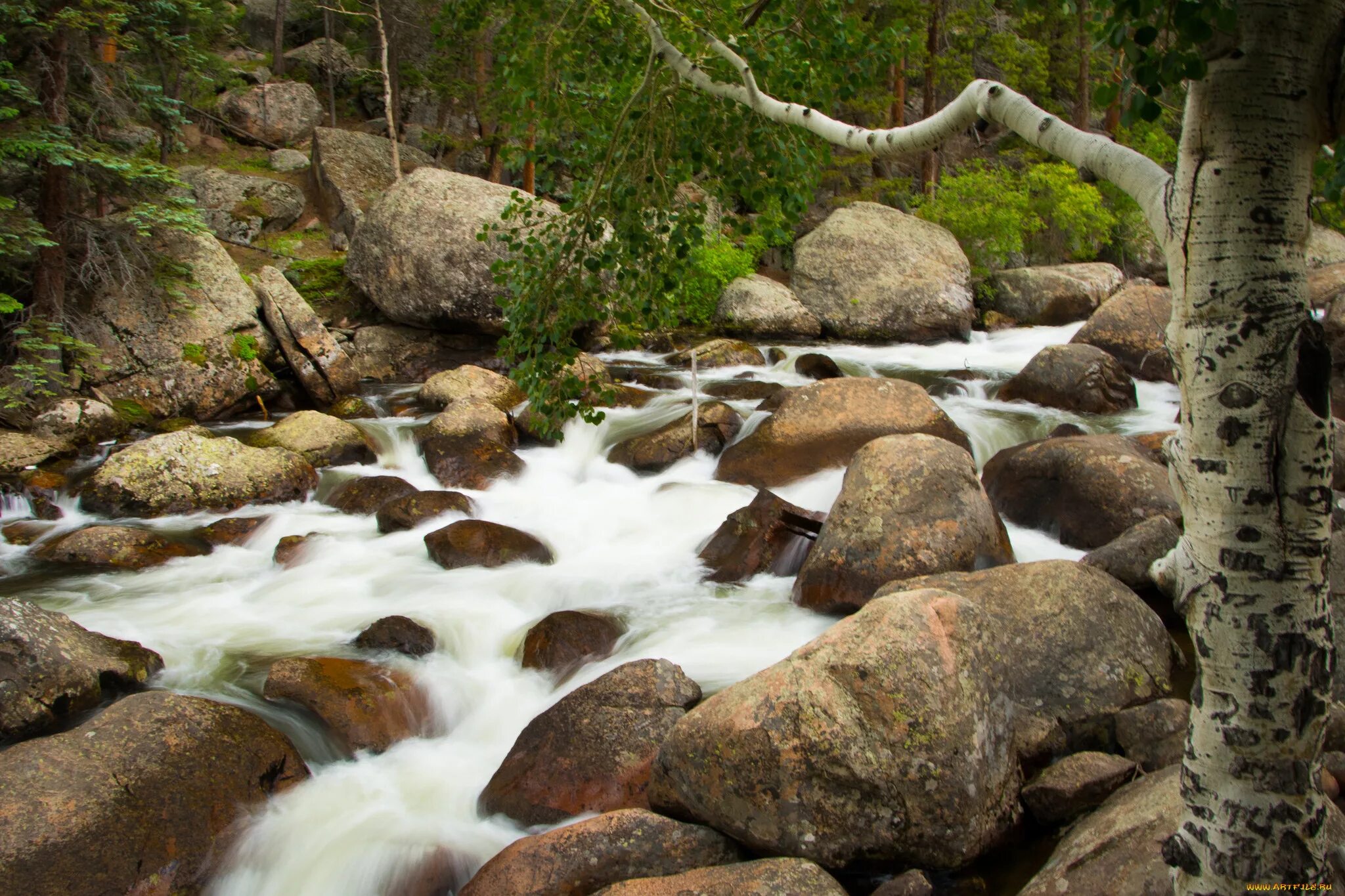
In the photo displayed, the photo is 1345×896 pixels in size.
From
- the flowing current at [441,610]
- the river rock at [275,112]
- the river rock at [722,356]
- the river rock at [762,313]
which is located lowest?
the flowing current at [441,610]

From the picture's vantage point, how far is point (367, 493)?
9.77 metres

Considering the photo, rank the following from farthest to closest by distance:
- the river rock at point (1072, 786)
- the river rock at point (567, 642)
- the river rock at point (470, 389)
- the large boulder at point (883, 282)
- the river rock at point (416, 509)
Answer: the large boulder at point (883, 282) < the river rock at point (470, 389) < the river rock at point (416, 509) < the river rock at point (567, 642) < the river rock at point (1072, 786)

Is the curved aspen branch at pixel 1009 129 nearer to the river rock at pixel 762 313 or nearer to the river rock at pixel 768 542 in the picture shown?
the river rock at pixel 768 542

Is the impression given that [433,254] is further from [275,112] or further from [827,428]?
[275,112]

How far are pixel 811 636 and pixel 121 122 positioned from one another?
11634 mm

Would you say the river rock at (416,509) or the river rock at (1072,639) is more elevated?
the river rock at (1072,639)

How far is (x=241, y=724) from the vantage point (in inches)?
202

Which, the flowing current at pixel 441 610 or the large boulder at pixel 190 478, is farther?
the large boulder at pixel 190 478

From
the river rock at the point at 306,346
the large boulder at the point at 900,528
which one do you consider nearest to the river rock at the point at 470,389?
the river rock at the point at 306,346

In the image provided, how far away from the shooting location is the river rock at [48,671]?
5.07m

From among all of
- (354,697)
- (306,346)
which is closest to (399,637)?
(354,697)

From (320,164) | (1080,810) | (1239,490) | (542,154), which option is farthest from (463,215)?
(1239,490)

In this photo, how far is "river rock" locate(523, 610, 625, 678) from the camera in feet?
21.2

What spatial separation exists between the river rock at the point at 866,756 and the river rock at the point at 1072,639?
0.71m
